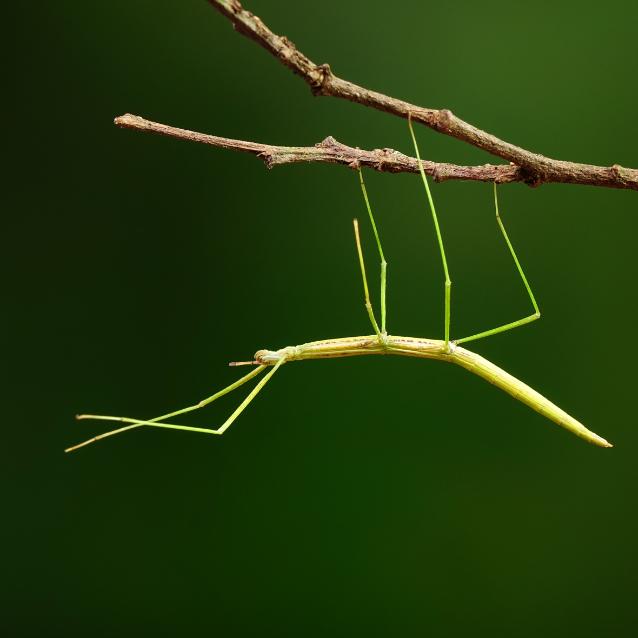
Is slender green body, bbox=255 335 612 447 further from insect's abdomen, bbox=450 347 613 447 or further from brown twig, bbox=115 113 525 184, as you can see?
brown twig, bbox=115 113 525 184

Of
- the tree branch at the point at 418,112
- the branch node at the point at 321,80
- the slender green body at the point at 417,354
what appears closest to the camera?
the tree branch at the point at 418,112

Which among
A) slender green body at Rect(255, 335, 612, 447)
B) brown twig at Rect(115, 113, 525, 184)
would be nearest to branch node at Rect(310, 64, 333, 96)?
brown twig at Rect(115, 113, 525, 184)

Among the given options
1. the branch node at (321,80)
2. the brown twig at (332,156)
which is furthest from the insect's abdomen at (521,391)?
the branch node at (321,80)

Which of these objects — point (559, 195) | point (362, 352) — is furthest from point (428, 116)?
point (559, 195)

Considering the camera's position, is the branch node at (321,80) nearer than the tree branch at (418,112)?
No

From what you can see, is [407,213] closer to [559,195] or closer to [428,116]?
[559,195]

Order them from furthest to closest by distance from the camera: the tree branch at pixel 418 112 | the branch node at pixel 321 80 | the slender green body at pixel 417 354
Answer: the slender green body at pixel 417 354
the branch node at pixel 321 80
the tree branch at pixel 418 112

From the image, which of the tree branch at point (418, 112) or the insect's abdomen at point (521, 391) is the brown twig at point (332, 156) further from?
the insect's abdomen at point (521, 391)
